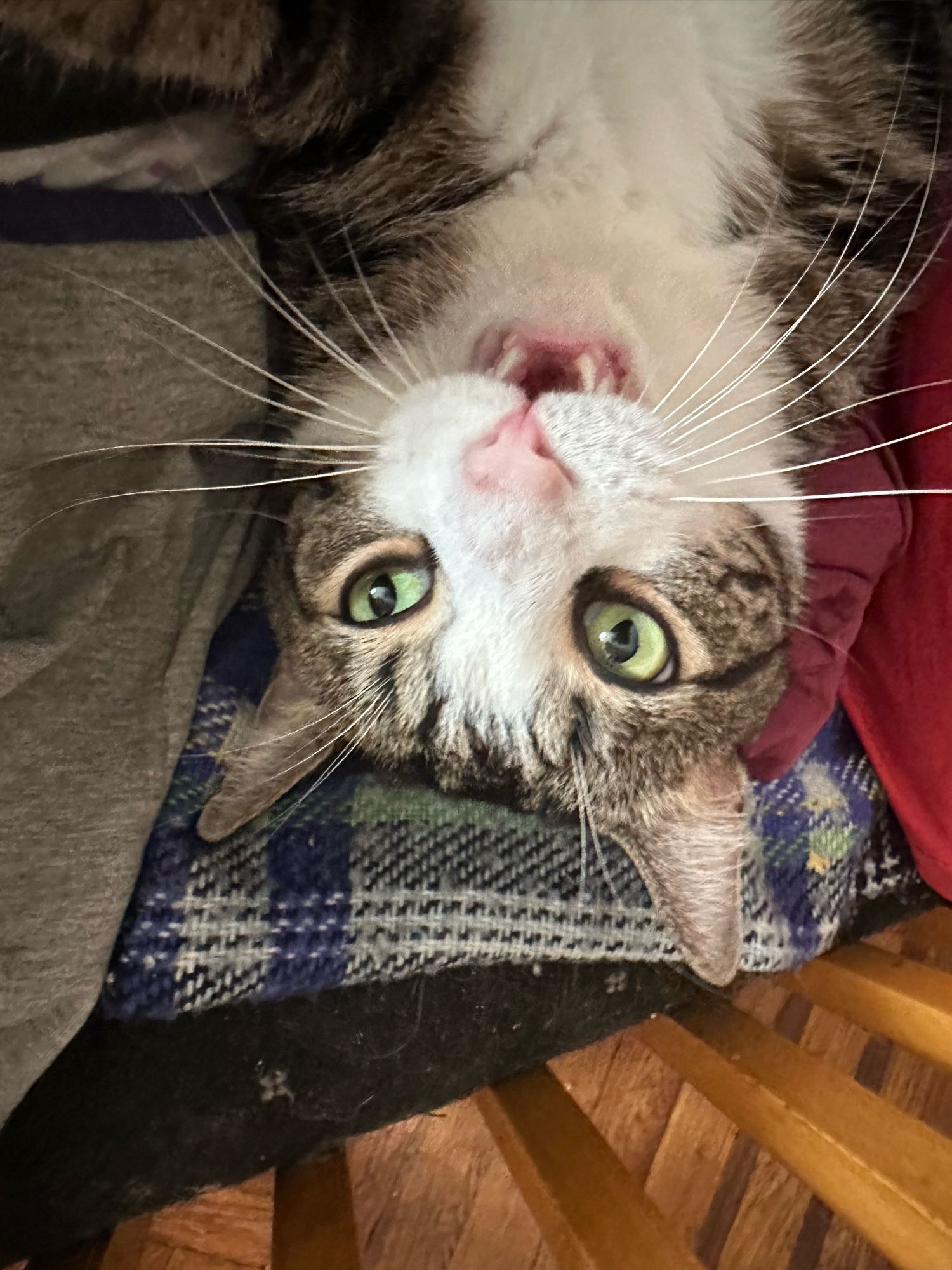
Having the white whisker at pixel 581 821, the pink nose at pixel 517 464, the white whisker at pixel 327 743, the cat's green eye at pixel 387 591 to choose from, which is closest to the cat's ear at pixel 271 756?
the white whisker at pixel 327 743

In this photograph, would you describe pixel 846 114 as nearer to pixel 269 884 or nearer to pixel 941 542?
pixel 941 542

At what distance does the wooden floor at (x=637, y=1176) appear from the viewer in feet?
4.23

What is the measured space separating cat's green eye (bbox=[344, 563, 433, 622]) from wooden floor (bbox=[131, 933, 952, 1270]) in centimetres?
89

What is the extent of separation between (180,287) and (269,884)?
0.64m

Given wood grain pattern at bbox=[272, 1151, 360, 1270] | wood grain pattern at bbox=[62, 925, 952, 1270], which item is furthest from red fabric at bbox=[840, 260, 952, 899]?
wood grain pattern at bbox=[272, 1151, 360, 1270]

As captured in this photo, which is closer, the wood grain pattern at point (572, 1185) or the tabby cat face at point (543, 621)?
the tabby cat face at point (543, 621)

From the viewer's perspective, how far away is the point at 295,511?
865mm

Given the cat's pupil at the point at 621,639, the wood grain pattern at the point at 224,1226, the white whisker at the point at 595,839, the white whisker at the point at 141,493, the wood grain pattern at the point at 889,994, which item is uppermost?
the white whisker at the point at 141,493

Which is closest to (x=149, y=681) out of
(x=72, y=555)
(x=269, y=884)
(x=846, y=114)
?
(x=72, y=555)

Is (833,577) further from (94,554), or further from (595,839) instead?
(94,554)

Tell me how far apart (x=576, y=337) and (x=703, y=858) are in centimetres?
52

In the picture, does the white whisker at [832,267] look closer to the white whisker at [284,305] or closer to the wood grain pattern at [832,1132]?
the white whisker at [284,305]

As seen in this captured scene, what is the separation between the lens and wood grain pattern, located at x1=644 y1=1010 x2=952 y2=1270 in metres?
0.76

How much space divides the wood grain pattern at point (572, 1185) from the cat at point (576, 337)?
278 mm
